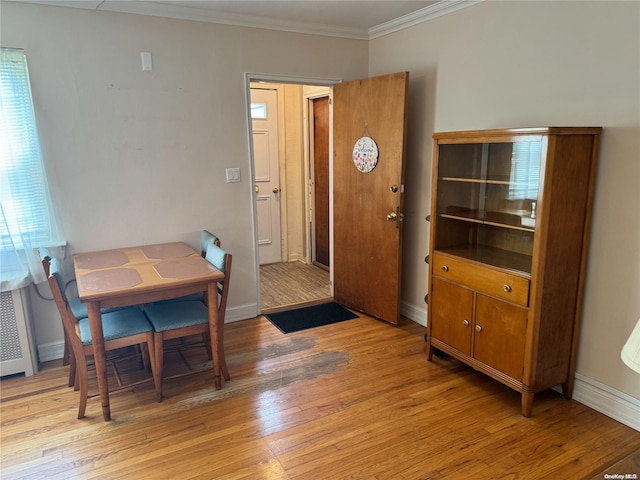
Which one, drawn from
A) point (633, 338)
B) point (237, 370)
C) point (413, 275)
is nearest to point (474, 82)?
point (413, 275)

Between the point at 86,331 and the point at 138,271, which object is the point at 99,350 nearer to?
the point at 86,331

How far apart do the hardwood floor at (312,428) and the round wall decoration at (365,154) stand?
5.07ft

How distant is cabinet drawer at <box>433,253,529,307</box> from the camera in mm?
2408

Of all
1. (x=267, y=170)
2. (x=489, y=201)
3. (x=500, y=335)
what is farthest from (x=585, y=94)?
(x=267, y=170)

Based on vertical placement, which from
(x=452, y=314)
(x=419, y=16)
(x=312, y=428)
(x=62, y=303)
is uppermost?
(x=419, y=16)

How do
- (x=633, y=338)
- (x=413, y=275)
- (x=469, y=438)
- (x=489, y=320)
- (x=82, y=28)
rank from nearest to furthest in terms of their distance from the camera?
(x=633, y=338) → (x=469, y=438) → (x=489, y=320) → (x=82, y=28) → (x=413, y=275)

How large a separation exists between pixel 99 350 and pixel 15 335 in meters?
0.94

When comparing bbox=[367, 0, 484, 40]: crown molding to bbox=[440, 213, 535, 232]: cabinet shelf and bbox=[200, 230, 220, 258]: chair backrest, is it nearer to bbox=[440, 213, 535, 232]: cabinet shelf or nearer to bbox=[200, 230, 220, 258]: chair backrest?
bbox=[440, 213, 535, 232]: cabinet shelf

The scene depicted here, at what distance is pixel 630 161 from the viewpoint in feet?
7.30

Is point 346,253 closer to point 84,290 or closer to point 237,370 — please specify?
point 237,370

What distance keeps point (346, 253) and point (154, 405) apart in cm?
207

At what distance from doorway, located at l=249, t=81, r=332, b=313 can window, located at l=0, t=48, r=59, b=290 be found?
225 centimetres

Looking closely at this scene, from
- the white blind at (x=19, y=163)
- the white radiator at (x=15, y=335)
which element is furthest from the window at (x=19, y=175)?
the white radiator at (x=15, y=335)

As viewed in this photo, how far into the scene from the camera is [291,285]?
476 centimetres
